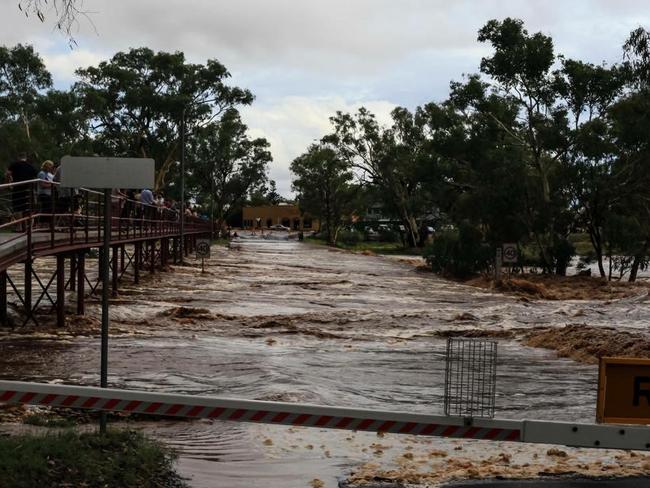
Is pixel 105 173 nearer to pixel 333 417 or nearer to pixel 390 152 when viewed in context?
pixel 333 417

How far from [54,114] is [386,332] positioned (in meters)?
47.2

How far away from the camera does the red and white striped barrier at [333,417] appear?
6375 millimetres

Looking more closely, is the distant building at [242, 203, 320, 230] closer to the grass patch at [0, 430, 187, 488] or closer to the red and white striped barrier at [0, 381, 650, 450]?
the grass patch at [0, 430, 187, 488]

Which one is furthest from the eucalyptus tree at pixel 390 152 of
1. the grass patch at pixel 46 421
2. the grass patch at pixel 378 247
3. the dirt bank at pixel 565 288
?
the grass patch at pixel 46 421

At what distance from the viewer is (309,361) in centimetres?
1634

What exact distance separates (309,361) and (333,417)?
9.99 metres

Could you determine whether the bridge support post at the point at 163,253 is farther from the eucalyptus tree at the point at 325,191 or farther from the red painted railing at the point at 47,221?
the eucalyptus tree at the point at 325,191

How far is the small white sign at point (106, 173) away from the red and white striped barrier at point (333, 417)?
183 centimetres

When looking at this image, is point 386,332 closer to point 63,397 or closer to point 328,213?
point 63,397

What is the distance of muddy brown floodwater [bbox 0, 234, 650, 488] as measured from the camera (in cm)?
903

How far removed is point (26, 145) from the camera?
197 feet

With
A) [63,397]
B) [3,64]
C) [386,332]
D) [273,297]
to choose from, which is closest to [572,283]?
[273,297]

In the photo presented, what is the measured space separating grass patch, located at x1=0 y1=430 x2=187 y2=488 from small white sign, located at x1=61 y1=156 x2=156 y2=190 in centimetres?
208

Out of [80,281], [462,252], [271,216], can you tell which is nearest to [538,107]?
[462,252]
